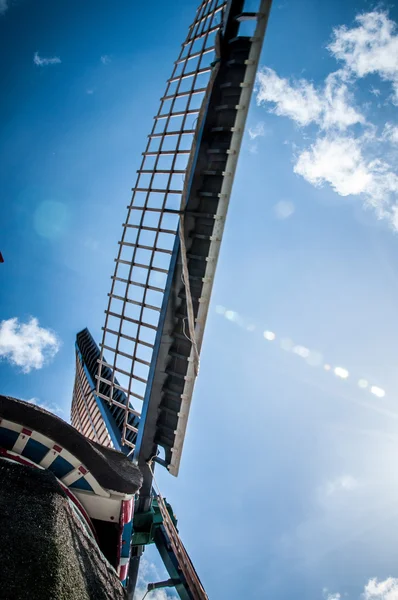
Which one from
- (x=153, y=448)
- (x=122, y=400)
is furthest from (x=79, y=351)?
(x=153, y=448)

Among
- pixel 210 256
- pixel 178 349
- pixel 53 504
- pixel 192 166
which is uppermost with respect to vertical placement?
pixel 192 166

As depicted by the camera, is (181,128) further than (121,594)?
Yes

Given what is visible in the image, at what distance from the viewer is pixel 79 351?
9922mm

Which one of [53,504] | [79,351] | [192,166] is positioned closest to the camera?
[53,504]

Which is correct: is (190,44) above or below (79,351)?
above

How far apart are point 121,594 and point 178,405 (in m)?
3.61

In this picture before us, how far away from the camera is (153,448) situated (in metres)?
5.40

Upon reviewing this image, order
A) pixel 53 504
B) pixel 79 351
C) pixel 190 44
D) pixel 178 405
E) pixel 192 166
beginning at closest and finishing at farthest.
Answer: pixel 53 504 → pixel 192 166 → pixel 178 405 → pixel 190 44 → pixel 79 351

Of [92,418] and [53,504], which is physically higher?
[92,418]

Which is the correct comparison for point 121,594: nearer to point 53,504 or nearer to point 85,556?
point 85,556

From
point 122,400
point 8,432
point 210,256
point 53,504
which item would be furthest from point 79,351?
point 53,504

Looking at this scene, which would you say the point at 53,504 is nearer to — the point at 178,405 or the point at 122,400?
the point at 178,405

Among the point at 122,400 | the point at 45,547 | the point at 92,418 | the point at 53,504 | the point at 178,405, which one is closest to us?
the point at 45,547

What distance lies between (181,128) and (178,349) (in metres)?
3.76
